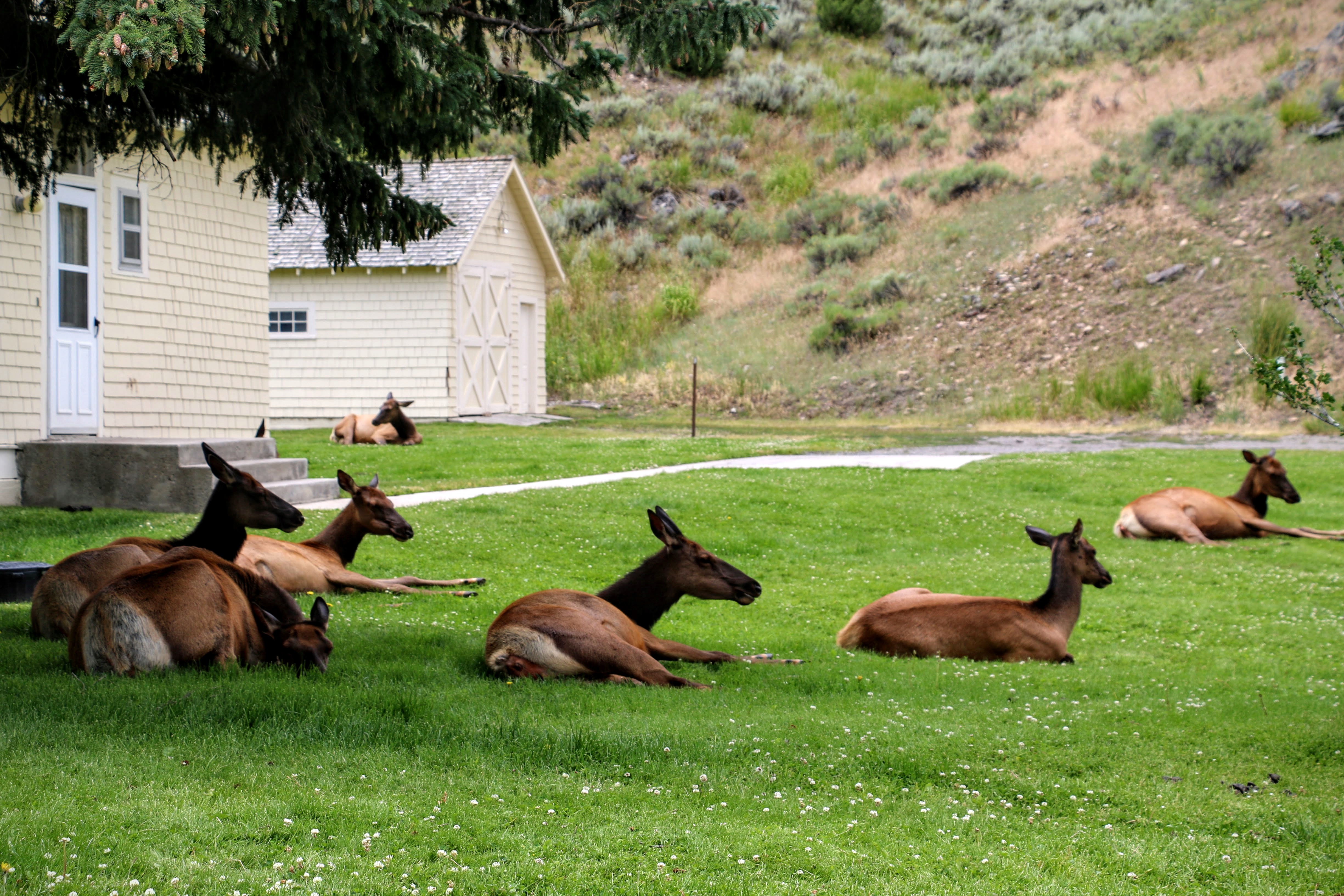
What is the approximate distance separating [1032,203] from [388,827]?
40.5 meters

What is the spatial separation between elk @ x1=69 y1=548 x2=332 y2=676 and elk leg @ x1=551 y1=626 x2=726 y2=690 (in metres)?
1.42

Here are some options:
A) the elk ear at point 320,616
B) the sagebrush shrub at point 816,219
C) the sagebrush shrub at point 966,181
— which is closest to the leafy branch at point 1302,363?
the elk ear at point 320,616

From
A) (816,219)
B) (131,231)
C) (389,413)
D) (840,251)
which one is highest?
(816,219)

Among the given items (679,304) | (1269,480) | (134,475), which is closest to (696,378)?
(679,304)

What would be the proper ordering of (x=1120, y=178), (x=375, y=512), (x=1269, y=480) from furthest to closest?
1. (x=1120, y=178)
2. (x=1269, y=480)
3. (x=375, y=512)

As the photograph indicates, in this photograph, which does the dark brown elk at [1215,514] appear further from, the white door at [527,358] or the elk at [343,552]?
the white door at [527,358]

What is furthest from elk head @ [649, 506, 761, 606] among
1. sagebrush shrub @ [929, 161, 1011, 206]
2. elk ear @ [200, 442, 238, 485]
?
sagebrush shrub @ [929, 161, 1011, 206]

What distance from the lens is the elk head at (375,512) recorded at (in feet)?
33.9

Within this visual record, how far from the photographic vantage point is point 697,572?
8.50m

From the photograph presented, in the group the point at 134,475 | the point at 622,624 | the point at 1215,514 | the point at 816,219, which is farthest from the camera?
the point at 816,219

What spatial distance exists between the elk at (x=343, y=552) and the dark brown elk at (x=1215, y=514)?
862 cm

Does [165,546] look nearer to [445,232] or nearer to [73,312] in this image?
[73,312]

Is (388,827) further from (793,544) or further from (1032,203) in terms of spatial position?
(1032,203)

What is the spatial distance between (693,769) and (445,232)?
25.4m
